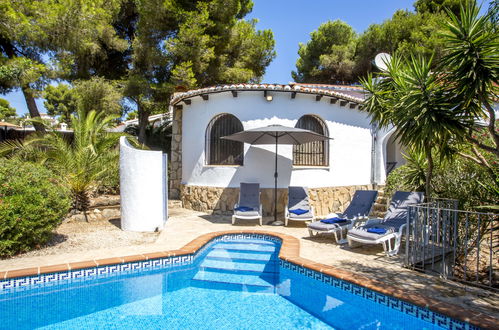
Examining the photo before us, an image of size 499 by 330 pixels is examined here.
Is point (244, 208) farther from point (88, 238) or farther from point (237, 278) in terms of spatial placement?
point (88, 238)

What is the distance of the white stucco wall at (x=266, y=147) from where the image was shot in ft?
42.6

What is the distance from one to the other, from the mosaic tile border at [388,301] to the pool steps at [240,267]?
0.76 metres

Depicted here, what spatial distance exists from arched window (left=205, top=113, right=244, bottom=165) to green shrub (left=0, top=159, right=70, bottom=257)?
639 centimetres

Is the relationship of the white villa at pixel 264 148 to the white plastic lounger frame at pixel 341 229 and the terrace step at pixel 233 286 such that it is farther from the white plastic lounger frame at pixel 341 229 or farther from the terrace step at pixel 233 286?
the terrace step at pixel 233 286

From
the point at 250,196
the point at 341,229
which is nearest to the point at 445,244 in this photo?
the point at 341,229

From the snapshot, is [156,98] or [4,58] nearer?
[4,58]

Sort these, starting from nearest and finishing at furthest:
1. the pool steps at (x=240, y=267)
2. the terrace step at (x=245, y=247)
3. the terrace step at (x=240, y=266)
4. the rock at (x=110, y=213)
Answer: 1. the pool steps at (x=240, y=267)
2. the terrace step at (x=240, y=266)
3. the terrace step at (x=245, y=247)
4. the rock at (x=110, y=213)

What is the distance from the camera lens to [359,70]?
2955cm

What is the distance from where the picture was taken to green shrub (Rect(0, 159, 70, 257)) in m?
6.87

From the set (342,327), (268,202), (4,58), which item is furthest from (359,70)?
(342,327)

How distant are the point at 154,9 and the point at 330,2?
41.1 ft

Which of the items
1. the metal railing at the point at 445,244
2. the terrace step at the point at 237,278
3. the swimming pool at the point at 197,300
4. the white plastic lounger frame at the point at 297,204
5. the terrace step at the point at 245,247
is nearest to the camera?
the swimming pool at the point at 197,300

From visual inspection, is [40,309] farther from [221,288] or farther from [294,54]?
[294,54]

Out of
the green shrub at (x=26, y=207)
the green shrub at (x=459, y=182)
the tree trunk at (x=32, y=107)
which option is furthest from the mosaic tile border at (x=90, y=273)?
the tree trunk at (x=32, y=107)
